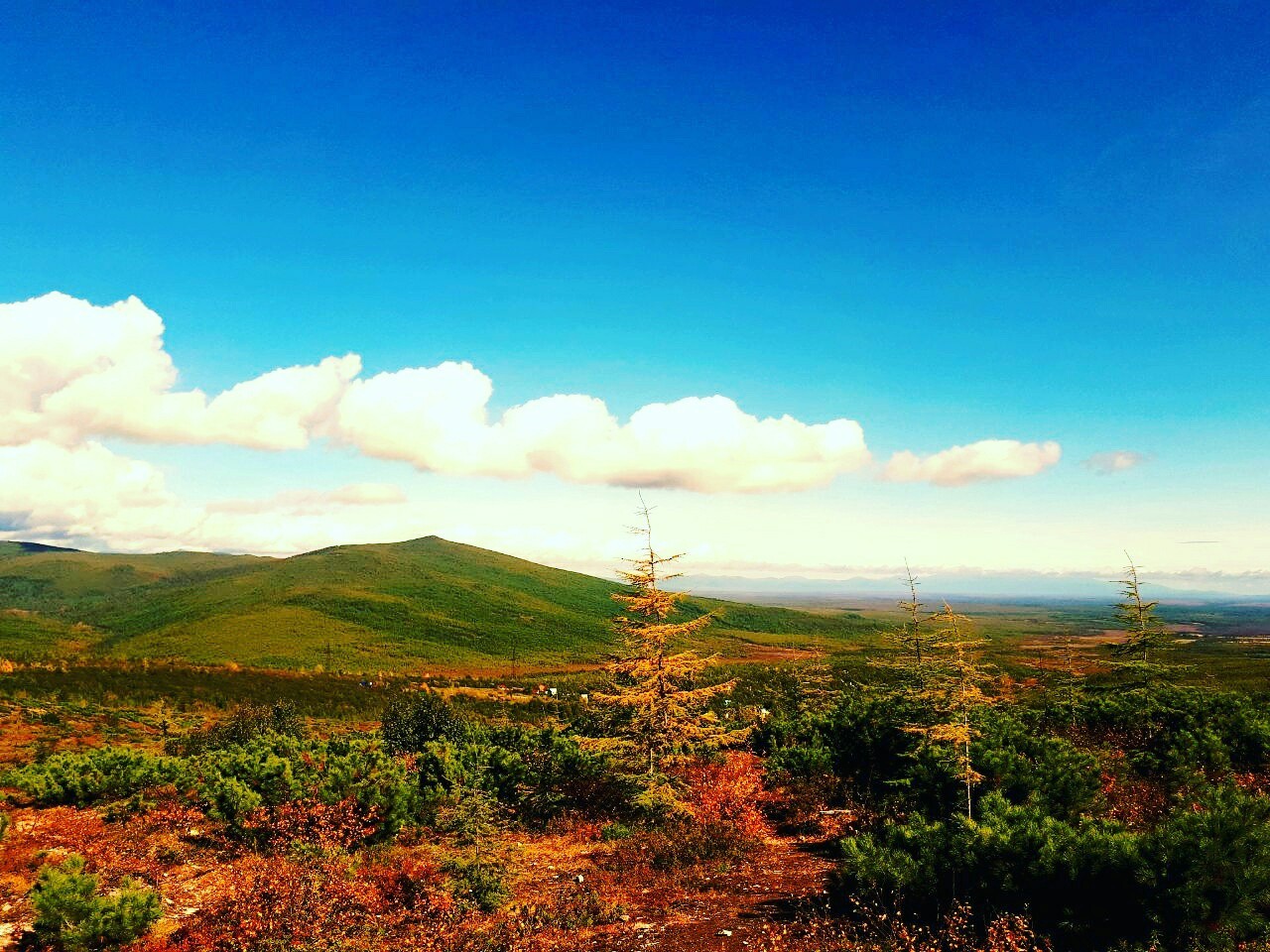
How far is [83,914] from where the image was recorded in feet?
32.0

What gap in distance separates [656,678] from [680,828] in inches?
139

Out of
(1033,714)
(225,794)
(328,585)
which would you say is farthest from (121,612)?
(1033,714)

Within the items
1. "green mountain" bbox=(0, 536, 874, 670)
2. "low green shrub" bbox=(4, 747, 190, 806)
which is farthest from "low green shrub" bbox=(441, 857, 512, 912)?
"green mountain" bbox=(0, 536, 874, 670)

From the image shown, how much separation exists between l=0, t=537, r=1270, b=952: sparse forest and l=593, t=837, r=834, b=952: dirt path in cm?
7

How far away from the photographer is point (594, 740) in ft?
55.1

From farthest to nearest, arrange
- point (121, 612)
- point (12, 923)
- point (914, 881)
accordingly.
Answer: point (121, 612)
point (12, 923)
point (914, 881)

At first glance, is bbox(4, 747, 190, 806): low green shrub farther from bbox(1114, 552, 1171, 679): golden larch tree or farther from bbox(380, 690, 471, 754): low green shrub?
bbox(1114, 552, 1171, 679): golden larch tree

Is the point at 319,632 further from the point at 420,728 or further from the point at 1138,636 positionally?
the point at 1138,636

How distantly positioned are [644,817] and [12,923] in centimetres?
1242

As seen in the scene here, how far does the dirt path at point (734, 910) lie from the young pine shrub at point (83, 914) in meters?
7.24

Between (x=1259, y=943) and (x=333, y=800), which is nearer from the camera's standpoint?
(x=1259, y=943)

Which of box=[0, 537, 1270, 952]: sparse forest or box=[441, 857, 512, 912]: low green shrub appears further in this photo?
box=[441, 857, 512, 912]: low green shrub

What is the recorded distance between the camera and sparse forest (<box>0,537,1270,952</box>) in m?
8.44

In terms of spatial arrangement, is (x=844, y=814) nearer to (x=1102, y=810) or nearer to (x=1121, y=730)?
(x=1102, y=810)
